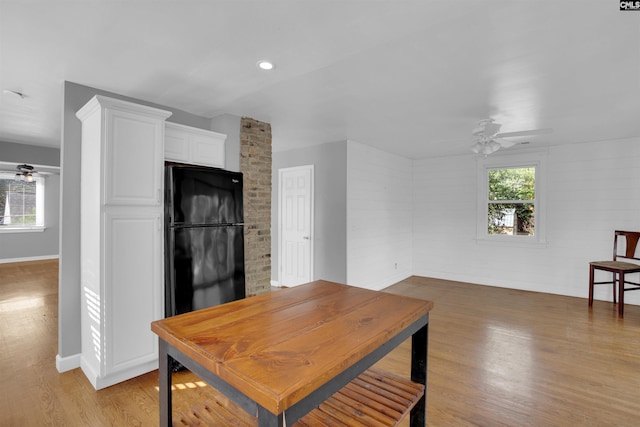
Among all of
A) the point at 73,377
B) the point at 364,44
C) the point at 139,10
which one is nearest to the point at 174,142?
the point at 139,10

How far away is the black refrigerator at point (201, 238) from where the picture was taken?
8.48ft

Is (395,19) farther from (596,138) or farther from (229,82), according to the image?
(596,138)

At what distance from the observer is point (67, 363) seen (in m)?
2.64

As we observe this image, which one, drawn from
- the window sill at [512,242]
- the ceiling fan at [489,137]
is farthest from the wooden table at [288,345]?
the window sill at [512,242]

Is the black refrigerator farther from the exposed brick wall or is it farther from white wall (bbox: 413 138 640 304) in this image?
white wall (bbox: 413 138 640 304)

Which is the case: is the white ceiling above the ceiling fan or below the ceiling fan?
above

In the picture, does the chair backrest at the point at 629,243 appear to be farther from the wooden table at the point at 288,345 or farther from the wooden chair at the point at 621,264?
the wooden table at the point at 288,345

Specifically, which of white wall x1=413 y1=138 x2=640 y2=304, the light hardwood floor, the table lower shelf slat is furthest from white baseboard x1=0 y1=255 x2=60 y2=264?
white wall x1=413 y1=138 x2=640 y2=304

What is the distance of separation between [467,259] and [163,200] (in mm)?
5432

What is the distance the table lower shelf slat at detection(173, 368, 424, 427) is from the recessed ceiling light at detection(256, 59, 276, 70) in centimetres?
217

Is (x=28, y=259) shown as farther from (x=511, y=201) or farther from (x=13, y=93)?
(x=511, y=201)

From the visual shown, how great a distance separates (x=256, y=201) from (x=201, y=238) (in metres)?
1.02

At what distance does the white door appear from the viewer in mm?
5191

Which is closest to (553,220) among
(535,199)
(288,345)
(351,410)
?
(535,199)
